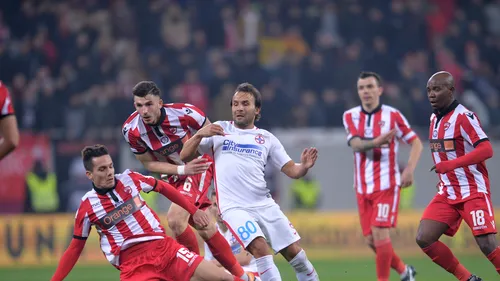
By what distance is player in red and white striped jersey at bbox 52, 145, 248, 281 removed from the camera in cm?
780

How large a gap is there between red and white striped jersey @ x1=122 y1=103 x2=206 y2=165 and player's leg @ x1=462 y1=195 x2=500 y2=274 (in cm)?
304

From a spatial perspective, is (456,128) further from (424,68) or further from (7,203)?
(424,68)

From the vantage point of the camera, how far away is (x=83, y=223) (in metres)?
7.83

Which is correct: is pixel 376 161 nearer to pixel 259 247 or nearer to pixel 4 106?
pixel 259 247

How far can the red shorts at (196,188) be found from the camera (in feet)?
30.0

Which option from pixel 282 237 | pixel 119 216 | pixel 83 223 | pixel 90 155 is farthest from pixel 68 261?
pixel 282 237

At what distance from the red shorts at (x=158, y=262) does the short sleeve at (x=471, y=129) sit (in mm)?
3026

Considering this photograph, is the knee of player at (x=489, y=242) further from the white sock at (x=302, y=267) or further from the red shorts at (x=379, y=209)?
the red shorts at (x=379, y=209)

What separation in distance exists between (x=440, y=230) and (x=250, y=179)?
215 cm

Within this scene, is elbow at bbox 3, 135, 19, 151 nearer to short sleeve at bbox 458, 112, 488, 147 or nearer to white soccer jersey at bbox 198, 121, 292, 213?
white soccer jersey at bbox 198, 121, 292, 213

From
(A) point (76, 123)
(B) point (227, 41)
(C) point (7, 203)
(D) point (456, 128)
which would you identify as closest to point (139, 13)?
(B) point (227, 41)

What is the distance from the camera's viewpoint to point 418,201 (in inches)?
661

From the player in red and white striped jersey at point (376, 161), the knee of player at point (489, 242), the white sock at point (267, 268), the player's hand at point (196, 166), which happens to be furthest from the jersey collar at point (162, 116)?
the knee of player at point (489, 242)

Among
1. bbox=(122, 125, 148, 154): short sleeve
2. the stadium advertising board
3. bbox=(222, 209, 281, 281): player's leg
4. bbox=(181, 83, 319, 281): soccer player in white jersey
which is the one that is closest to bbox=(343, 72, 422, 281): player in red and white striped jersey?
bbox=(181, 83, 319, 281): soccer player in white jersey
